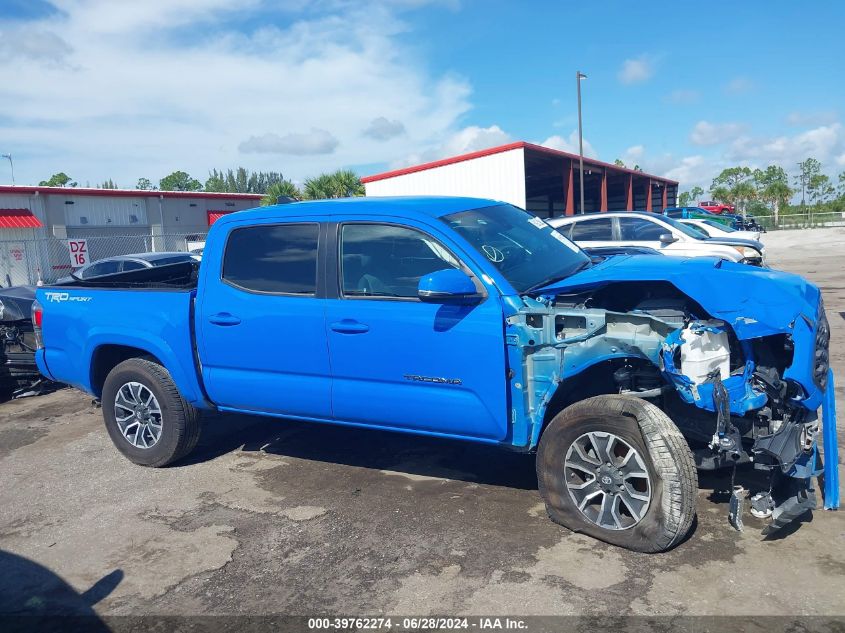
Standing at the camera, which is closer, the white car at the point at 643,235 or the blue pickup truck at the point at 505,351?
the blue pickup truck at the point at 505,351

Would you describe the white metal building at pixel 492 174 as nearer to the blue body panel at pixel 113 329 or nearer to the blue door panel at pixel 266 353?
the blue body panel at pixel 113 329

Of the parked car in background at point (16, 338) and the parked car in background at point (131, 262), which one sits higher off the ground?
the parked car in background at point (131, 262)

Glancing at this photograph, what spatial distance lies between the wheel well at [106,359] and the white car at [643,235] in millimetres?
8136

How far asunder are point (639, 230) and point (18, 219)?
26.6m

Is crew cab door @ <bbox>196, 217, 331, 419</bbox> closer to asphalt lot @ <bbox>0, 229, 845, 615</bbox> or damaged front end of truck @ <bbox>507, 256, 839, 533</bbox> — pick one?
asphalt lot @ <bbox>0, 229, 845, 615</bbox>

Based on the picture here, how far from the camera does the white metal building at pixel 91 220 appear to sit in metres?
27.5

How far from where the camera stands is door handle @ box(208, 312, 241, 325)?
15.8ft

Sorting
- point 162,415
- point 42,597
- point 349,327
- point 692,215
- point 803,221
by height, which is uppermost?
point 692,215

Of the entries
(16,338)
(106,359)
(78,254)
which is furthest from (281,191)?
(106,359)

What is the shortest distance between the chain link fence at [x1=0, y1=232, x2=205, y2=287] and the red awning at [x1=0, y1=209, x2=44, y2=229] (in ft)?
2.94

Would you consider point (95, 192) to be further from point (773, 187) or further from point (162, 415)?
point (773, 187)

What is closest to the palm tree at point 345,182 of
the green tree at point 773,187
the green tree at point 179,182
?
the green tree at point 773,187

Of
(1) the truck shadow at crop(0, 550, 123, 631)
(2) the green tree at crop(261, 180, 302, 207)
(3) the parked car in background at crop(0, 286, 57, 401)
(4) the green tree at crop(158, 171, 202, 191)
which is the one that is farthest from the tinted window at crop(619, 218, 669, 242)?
(4) the green tree at crop(158, 171, 202, 191)

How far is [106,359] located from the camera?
5.76 meters
